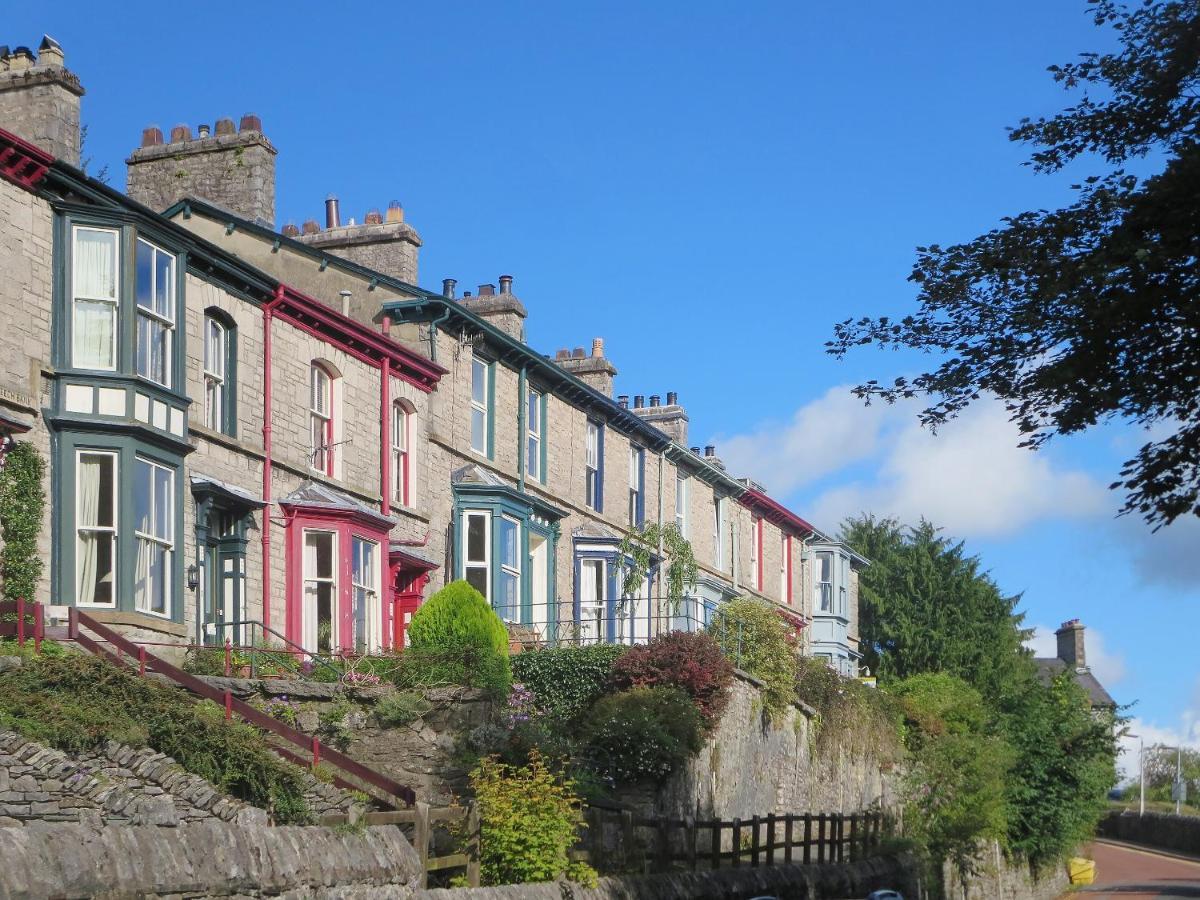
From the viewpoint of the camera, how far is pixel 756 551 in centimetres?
5325

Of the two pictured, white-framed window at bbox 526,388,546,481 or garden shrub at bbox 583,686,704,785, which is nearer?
garden shrub at bbox 583,686,704,785

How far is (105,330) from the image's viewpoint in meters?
24.7

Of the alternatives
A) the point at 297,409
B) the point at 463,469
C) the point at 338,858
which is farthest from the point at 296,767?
the point at 463,469

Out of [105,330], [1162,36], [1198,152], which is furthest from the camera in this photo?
[105,330]

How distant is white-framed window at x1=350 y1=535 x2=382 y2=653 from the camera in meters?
30.3

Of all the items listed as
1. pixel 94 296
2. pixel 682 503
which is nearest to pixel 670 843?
pixel 94 296

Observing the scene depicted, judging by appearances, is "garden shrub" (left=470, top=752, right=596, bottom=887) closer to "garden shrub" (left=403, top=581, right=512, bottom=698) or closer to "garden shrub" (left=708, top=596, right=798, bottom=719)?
"garden shrub" (left=403, top=581, right=512, bottom=698)

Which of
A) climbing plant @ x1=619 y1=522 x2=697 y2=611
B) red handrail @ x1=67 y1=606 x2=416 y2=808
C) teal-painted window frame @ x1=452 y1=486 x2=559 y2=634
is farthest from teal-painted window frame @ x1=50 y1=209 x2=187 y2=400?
climbing plant @ x1=619 y1=522 x2=697 y2=611

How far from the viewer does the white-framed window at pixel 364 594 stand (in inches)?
1193

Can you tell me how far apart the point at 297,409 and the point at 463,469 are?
609cm

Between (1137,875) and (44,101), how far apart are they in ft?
160

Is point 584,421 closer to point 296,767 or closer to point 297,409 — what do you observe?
point 297,409

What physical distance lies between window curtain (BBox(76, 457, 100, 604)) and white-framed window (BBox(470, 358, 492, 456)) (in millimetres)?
12907

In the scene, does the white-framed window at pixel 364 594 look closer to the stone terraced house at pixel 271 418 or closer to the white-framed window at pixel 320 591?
the stone terraced house at pixel 271 418
